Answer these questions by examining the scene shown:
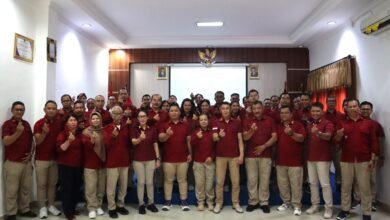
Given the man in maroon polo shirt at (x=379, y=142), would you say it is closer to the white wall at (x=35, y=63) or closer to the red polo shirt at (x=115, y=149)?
the red polo shirt at (x=115, y=149)

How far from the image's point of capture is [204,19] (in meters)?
6.46

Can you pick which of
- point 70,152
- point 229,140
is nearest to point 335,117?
point 229,140

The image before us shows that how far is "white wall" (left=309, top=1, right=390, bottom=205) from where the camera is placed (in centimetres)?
464

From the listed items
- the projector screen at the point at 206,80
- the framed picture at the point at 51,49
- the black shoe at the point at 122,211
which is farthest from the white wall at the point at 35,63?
the projector screen at the point at 206,80

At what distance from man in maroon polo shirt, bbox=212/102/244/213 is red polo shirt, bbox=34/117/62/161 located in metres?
2.28

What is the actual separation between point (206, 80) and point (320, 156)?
16.5 ft

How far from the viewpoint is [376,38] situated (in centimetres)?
496

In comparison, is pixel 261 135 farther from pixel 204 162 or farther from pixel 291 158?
pixel 204 162

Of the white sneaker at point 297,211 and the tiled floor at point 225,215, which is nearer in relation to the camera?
the tiled floor at point 225,215

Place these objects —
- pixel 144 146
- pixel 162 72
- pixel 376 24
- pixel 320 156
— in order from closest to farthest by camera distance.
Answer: pixel 320 156 < pixel 144 146 < pixel 376 24 < pixel 162 72

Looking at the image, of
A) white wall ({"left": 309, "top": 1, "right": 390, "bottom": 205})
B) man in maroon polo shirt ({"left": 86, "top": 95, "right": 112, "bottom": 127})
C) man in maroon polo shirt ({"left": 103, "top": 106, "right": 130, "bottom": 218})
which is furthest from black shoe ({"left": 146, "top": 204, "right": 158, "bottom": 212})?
white wall ({"left": 309, "top": 1, "right": 390, "bottom": 205})

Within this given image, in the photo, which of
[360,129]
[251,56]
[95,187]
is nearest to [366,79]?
[360,129]

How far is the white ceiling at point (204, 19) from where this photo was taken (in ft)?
17.9

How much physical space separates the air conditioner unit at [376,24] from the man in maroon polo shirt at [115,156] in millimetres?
4091
